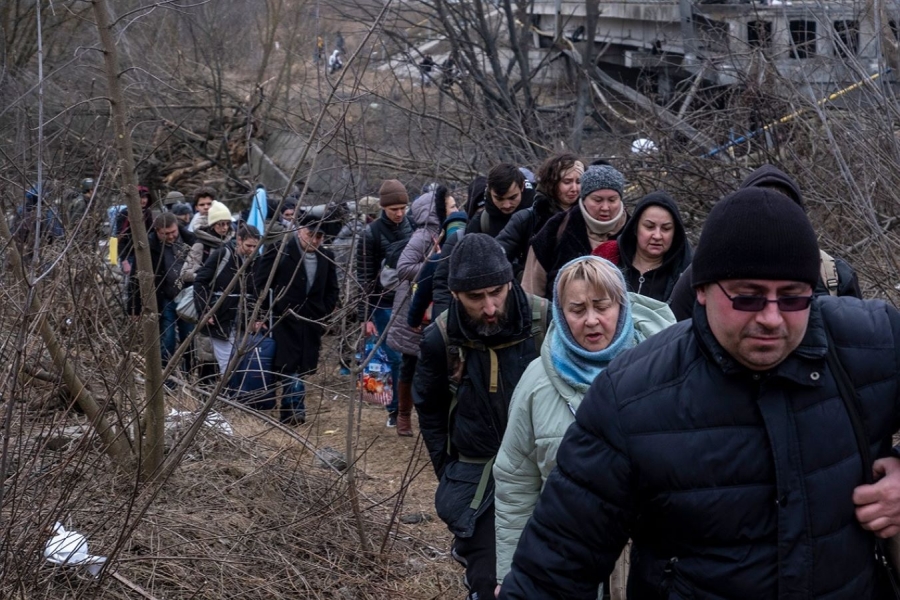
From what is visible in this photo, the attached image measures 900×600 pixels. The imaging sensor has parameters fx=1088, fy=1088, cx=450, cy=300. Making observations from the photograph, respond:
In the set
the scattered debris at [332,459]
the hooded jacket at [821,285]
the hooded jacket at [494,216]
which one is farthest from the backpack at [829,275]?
the hooded jacket at [494,216]

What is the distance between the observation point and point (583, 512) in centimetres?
225

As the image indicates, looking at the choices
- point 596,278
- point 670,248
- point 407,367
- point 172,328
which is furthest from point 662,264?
point 172,328

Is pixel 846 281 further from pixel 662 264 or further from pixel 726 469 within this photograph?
pixel 726 469

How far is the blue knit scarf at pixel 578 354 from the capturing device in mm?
3471

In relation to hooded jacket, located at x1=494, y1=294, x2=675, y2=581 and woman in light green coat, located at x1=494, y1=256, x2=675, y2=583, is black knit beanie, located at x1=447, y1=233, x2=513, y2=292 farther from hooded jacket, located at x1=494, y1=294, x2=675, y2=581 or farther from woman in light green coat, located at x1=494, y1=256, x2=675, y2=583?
hooded jacket, located at x1=494, y1=294, x2=675, y2=581

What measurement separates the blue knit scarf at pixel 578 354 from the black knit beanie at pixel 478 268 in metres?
0.55

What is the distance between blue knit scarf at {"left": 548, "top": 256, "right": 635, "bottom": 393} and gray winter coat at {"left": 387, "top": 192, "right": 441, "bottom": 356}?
3979mm

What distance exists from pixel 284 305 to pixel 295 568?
3.66 metres

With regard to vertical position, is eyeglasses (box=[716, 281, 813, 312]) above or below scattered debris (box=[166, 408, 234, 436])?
above

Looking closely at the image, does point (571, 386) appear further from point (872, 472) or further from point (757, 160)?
point (757, 160)

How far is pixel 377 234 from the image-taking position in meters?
8.45

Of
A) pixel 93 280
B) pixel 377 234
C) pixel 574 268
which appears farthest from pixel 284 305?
pixel 574 268

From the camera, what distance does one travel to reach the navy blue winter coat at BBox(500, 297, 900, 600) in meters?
2.08

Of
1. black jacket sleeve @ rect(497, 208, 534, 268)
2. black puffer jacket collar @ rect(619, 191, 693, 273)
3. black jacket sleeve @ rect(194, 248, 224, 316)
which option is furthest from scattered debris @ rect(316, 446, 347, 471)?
black jacket sleeve @ rect(194, 248, 224, 316)
